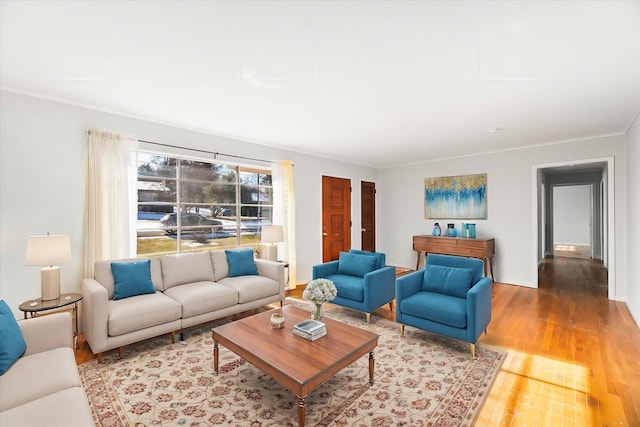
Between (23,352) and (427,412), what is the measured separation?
9.28 feet

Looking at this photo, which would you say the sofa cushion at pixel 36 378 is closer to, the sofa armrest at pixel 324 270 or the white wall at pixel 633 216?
the sofa armrest at pixel 324 270

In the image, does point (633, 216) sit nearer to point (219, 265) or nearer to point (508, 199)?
point (508, 199)

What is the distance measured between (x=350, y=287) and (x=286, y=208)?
216 centimetres

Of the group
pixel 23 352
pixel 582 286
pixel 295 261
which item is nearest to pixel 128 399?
pixel 23 352

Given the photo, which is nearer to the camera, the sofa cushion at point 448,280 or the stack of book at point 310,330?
the stack of book at point 310,330

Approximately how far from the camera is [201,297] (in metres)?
3.34

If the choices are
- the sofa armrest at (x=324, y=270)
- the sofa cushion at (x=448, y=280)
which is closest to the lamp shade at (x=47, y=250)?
the sofa armrest at (x=324, y=270)

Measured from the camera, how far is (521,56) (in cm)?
230

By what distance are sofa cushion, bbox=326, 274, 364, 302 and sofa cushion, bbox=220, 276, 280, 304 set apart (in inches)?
35.1

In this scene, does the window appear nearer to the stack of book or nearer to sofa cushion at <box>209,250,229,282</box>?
sofa cushion at <box>209,250,229,282</box>

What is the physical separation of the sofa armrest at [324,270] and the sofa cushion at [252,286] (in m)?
0.58

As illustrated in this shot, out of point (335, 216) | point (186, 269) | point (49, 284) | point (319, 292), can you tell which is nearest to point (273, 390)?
point (319, 292)

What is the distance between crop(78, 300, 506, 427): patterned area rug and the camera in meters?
2.03

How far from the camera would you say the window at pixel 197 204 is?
4039 mm
